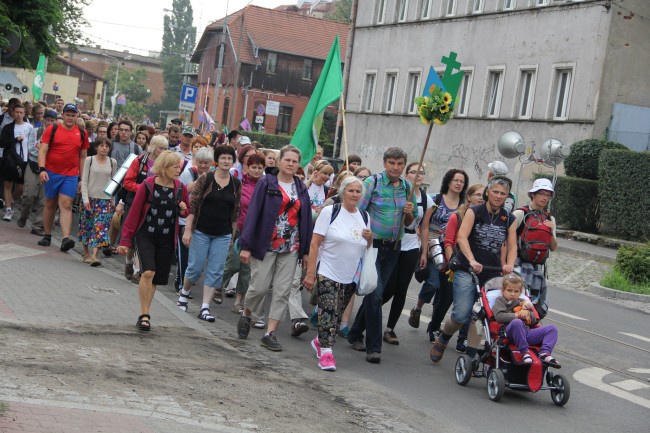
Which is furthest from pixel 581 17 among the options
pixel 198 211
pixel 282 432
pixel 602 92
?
pixel 282 432

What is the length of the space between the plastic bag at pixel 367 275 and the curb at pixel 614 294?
400 inches

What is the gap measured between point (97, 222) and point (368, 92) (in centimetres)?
3415

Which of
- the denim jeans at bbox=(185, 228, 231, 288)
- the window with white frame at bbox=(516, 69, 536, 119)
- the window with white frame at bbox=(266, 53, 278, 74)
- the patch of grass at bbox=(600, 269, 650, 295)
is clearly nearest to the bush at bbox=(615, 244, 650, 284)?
the patch of grass at bbox=(600, 269, 650, 295)

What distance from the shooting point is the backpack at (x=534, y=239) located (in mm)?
10273

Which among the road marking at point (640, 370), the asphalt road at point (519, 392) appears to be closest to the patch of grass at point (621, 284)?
the asphalt road at point (519, 392)

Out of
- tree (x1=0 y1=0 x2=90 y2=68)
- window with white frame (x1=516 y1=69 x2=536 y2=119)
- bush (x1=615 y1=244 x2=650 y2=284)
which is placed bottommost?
bush (x1=615 y1=244 x2=650 y2=284)

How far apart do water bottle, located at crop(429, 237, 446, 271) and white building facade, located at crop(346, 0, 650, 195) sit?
22876mm

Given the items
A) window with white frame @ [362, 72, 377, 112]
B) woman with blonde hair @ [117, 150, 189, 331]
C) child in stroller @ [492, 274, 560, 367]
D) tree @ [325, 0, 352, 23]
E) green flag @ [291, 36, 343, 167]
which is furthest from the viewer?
tree @ [325, 0, 352, 23]

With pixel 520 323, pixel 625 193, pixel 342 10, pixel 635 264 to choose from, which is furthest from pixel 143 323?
pixel 342 10

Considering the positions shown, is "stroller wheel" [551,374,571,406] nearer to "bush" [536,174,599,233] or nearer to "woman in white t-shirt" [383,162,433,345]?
"woman in white t-shirt" [383,162,433,345]

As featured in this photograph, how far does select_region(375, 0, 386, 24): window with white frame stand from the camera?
46.2 meters

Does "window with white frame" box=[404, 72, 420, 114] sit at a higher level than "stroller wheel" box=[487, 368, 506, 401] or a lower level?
higher

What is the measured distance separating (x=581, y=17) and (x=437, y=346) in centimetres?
2481

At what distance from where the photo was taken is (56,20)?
19.7 meters
